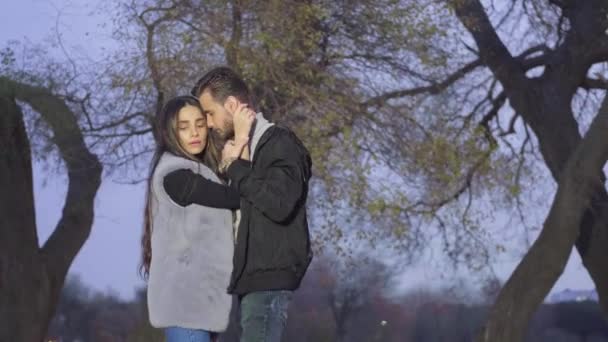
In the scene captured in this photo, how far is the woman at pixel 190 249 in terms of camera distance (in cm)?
341

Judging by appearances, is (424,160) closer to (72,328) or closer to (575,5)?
(575,5)

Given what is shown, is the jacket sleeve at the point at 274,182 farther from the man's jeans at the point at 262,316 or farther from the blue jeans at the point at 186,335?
the blue jeans at the point at 186,335

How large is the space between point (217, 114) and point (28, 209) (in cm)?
1172

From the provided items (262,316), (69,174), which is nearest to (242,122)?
(262,316)

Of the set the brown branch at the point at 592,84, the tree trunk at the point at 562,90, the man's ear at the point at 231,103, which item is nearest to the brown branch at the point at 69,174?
the tree trunk at the point at 562,90

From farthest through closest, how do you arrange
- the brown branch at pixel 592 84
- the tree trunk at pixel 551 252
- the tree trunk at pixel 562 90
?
1. the brown branch at pixel 592 84
2. the tree trunk at pixel 562 90
3. the tree trunk at pixel 551 252

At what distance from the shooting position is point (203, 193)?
3.41 metres

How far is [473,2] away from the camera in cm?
1416

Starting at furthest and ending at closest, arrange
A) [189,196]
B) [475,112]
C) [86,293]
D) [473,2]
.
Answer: [86,293] < [475,112] < [473,2] < [189,196]

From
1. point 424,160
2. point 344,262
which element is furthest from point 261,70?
point 344,262

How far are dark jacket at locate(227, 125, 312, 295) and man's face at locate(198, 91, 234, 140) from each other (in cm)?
21

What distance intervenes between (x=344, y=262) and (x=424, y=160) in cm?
237

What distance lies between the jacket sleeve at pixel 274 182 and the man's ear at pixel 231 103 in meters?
0.21

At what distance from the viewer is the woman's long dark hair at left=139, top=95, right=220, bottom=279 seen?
3.55 metres
